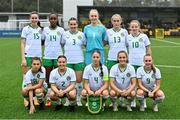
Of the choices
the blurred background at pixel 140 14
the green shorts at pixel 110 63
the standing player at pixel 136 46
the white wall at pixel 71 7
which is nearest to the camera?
the standing player at pixel 136 46

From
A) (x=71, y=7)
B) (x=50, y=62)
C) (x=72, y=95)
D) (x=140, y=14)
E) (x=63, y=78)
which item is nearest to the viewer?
(x=72, y=95)

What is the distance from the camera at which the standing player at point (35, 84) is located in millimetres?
7852

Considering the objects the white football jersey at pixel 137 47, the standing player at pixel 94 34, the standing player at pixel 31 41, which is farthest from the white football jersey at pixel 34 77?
the white football jersey at pixel 137 47

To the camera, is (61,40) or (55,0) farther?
(55,0)

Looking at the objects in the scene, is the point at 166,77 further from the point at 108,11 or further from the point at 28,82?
the point at 108,11

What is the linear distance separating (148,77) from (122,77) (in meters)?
0.47

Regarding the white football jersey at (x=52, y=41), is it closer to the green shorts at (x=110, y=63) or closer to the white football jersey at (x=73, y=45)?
the white football jersey at (x=73, y=45)

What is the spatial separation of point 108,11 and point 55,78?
39711 mm

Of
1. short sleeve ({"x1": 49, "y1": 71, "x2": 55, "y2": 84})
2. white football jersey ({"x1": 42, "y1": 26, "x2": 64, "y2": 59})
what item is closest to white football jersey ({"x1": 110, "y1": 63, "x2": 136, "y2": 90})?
short sleeve ({"x1": 49, "y1": 71, "x2": 55, "y2": 84})

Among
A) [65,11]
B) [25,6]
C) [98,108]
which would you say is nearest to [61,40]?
[98,108]

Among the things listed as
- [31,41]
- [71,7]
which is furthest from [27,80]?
[71,7]

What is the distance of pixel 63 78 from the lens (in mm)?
7914

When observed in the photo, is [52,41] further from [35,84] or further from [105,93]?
[105,93]

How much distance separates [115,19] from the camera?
26.8 ft
